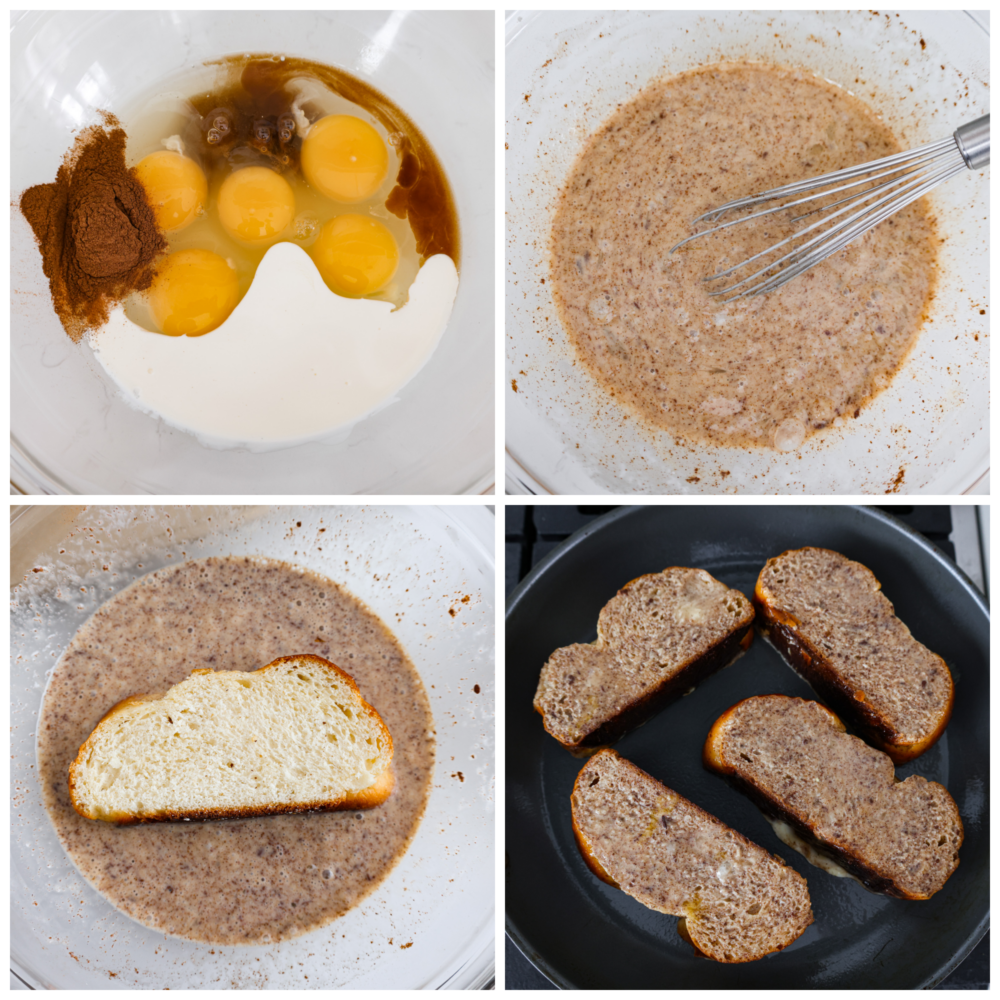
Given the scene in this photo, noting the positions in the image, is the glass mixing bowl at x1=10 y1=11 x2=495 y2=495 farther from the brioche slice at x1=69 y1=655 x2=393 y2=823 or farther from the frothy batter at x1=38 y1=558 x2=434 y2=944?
the brioche slice at x1=69 y1=655 x2=393 y2=823

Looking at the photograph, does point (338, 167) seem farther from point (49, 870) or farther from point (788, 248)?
point (49, 870)

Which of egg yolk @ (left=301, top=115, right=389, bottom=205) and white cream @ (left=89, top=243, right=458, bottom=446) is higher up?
egg yolk @ (left=301, top=115, right=389, bottom=205)

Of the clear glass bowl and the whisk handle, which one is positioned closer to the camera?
the whisk handle

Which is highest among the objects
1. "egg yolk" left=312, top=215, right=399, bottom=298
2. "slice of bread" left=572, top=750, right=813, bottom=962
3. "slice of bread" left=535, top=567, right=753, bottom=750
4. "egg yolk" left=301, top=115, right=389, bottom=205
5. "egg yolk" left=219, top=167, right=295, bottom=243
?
"egg yolk" left=301, top=115, right=389, bottom=205

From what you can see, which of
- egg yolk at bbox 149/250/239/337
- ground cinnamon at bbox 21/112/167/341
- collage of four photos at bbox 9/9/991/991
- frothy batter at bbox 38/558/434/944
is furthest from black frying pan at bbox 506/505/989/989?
ground cinnamon at bbox 21/112/167/341

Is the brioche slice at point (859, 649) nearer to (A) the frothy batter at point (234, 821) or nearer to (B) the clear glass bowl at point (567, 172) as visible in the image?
(B) the clear glass bowl at point (567, 172)

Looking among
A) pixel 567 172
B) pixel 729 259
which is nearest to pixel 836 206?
pixel 729 259
